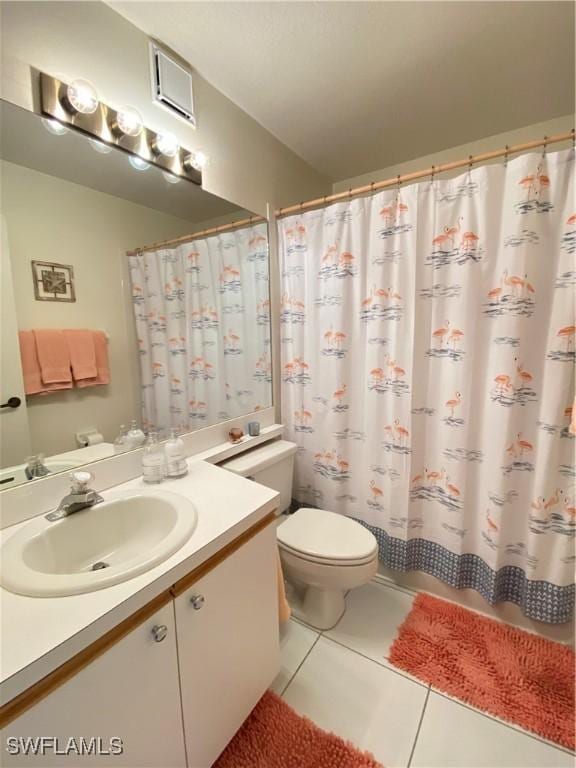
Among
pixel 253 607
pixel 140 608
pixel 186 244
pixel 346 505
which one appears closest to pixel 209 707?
pixel 253 607

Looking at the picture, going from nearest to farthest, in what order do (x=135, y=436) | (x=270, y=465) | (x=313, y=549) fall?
(x=135, y=436) → (x=313, y=549) → (x=270, y=465)

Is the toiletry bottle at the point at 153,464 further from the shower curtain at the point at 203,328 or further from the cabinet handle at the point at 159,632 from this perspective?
the cabinet handle at the point at 159,632

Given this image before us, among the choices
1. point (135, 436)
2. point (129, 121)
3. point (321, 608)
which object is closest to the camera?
point (129, 121)

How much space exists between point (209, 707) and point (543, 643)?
1.39 meters

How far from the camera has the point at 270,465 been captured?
1.57m

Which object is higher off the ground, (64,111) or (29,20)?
(29,20)

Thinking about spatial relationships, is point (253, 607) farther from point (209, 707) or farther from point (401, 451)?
point (401, 451)

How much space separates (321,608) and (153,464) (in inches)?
39.8

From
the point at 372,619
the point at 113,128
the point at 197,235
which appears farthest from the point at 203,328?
the point at 372,619

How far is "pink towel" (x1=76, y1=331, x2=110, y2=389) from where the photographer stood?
44.1 inches

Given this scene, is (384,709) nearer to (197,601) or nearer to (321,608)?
(321,608)

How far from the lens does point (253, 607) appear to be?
98 cm

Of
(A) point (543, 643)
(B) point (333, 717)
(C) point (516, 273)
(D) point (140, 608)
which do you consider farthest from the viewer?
(A) point (543, 643)

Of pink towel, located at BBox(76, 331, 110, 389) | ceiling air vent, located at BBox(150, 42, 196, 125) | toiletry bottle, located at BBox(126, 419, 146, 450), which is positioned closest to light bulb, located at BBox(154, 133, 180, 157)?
ceiling air vent, located at BBox(150, 42, 196, 125)
